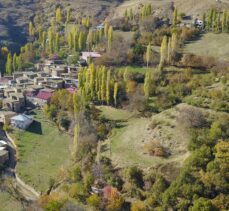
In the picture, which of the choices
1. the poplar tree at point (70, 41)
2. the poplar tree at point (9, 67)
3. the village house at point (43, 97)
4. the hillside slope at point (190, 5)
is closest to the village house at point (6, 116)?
the village house at point (43, 97)

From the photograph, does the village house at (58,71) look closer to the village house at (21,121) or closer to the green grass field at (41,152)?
the green grass field at (41,152)

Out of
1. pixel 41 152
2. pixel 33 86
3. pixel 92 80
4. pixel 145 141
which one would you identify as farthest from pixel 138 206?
pixel 33 86

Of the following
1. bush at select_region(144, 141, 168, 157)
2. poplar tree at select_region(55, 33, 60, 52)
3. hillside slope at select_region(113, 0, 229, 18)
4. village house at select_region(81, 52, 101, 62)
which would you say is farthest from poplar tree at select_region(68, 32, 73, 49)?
bush at select_region(144, 141, 168, 157)

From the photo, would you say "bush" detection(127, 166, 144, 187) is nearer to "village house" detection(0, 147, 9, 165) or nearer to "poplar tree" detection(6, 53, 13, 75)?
"village house" detection(0, 147, 9, 165)

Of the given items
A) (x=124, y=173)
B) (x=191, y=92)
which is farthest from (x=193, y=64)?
(x=124, y=173)

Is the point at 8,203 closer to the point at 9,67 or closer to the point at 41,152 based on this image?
the point at 41,152

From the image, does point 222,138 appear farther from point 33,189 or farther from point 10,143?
point 10,143
